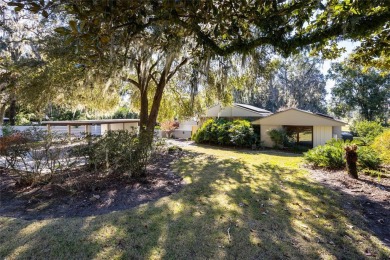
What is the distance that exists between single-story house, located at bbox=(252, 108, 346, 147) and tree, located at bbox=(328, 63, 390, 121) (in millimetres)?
12531

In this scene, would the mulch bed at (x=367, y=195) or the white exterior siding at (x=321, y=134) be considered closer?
the mulch bed at (x=367, y=195)

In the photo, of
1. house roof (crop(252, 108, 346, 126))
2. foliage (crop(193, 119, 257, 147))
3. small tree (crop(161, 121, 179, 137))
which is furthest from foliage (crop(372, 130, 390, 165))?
small tree (crop(161, 121, 179, 137))

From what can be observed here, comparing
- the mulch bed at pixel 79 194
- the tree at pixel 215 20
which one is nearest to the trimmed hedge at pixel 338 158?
the tree at pixel 215 20

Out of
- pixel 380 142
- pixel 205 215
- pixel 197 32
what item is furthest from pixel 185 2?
pixel 380 142

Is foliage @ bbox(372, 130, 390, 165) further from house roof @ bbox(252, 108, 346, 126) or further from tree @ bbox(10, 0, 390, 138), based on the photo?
house roof @ bbox(252, 108, 346, 126)

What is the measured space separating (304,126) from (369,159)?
7.21 meters

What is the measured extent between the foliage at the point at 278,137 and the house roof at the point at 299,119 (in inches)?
21.7

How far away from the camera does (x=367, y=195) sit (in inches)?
185

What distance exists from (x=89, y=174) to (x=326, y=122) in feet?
40.4

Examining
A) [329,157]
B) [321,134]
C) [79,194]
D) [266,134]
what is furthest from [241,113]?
[79,194]

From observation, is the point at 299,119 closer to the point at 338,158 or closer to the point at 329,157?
the point at 329,157

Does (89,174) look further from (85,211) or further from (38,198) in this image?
(85,211)

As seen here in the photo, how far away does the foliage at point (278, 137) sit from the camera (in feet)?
Answer: 44.2

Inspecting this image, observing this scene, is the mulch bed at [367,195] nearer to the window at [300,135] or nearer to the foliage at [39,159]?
the foliage at [39,159]
